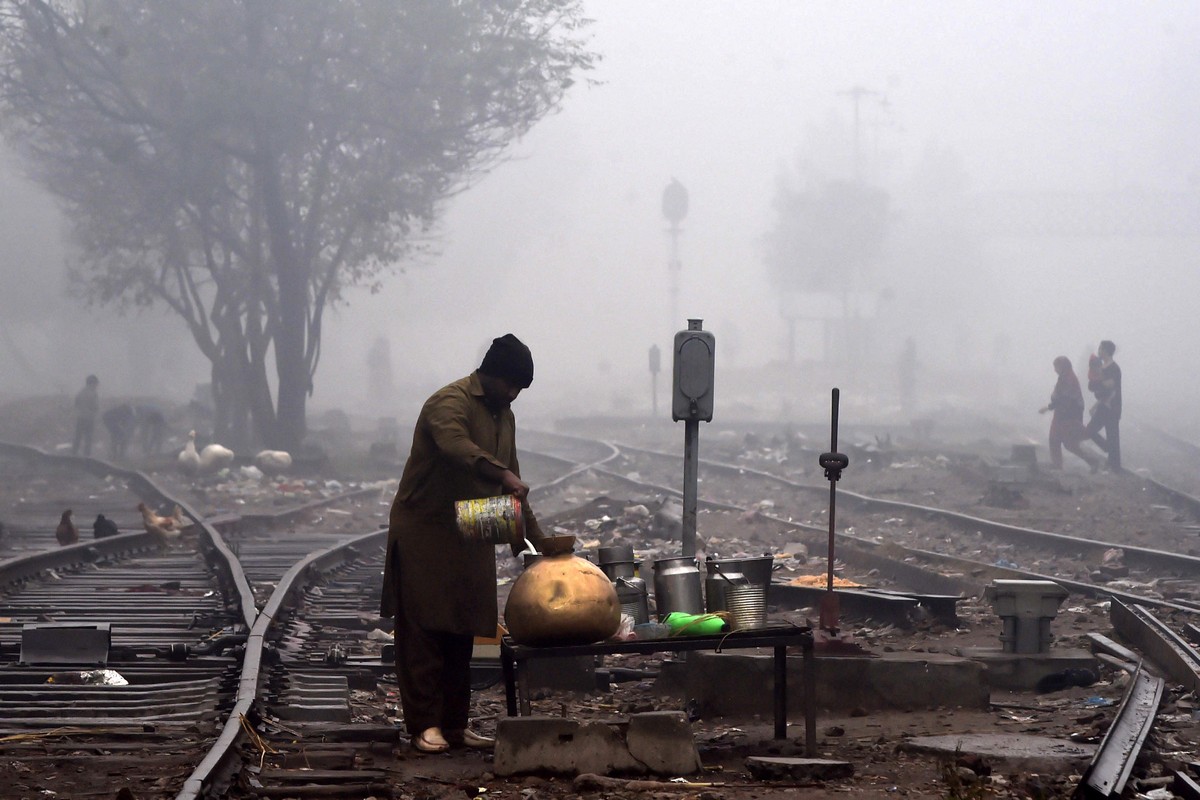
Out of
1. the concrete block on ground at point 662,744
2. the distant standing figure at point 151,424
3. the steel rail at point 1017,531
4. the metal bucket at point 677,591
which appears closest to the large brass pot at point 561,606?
the concrete block on ground at point 662,744

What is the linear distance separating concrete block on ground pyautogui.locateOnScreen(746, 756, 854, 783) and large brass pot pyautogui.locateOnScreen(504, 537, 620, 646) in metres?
0.83

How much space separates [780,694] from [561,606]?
41.3 inches

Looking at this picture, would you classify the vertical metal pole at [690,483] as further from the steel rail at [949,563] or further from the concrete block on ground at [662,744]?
the steel rail at [949,563]

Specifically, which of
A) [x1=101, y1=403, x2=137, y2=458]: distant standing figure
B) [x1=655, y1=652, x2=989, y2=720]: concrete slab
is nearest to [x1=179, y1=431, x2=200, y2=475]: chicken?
[x1=101, y1=403, x2=137, y2=458]: distant standing figure

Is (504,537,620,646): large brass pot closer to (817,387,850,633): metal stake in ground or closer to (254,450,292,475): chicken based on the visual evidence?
(817,387,850,633): metal stake in ground

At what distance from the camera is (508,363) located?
5.52 meters

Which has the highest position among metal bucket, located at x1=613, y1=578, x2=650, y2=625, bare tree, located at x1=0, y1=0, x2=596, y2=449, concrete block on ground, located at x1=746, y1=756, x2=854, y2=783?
bare tree, located at x1=0, y1=0, x2=596, y2=449

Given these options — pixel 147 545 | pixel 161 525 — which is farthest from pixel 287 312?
pixel 147 545

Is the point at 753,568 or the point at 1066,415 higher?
the point at 753,568

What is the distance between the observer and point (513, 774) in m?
5.01

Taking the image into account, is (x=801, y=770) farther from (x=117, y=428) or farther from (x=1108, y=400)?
(x=117, y=428)

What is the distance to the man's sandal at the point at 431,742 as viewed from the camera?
549cm

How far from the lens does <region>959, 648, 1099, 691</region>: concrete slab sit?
7.02 metres

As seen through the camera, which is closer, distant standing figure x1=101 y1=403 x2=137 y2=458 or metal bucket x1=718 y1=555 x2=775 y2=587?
metal bucket x1=718 y1=555 x2=775 y2=587
